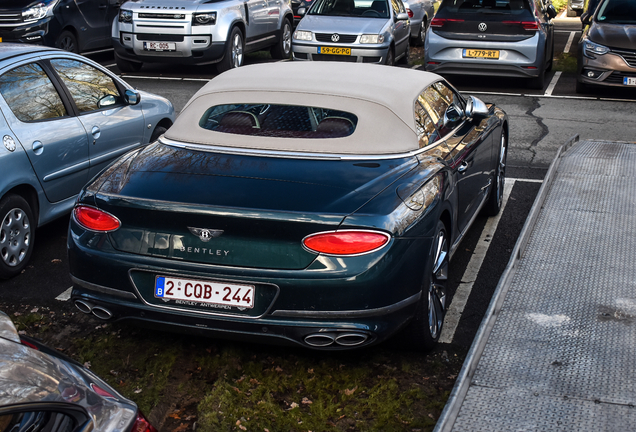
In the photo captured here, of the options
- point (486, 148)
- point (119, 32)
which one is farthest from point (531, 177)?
point (119, 32)

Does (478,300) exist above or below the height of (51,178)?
below

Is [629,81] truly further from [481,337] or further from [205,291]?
[205,291]

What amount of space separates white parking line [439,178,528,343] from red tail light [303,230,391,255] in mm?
1188

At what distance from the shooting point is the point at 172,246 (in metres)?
3.69

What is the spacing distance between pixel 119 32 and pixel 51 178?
849cm

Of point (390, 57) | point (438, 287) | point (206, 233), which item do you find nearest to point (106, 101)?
point (206, 233)

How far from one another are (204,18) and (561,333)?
10.7m

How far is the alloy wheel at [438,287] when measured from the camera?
13.8 ft

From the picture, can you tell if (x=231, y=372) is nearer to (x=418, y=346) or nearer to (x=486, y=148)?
(x=418, y=346)

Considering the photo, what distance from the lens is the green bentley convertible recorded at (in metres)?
3.59

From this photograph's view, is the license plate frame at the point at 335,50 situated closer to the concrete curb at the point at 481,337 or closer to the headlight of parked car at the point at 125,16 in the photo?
the headlight of parked car at the point at 125,16

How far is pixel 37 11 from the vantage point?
530 inches

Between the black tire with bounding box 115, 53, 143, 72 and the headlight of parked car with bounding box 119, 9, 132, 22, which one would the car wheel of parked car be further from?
the headlight of parked car with bounding box 119, 9, 132, 22

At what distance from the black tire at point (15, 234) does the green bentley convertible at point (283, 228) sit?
135 centimetres
